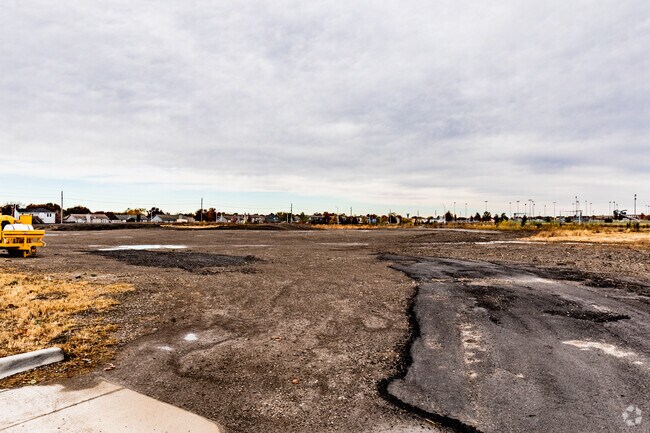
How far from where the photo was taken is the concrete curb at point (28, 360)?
4340 millimetres

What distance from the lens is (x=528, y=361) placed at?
193 inches

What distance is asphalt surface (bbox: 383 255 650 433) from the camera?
141 inches

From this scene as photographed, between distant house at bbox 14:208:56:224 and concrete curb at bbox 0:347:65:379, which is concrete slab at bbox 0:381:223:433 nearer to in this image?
concrete curb at bbox 0:347:65:379

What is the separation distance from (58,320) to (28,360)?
2.08 m

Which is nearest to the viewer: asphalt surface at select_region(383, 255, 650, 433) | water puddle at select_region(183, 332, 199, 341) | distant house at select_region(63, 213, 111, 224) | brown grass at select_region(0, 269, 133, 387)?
asphalt surface at select_region(383, 255, 650, 433)

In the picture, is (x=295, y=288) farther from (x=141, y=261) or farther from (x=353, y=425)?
(x=141, y=261)

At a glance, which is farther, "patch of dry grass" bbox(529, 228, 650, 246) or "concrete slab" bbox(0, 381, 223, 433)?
"patch of dry grass" bbox(529, 228, 650, 246)

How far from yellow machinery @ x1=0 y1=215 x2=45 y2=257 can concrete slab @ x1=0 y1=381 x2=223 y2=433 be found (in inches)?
602

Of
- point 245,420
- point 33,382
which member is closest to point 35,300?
point 33,382

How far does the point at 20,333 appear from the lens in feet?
18.4

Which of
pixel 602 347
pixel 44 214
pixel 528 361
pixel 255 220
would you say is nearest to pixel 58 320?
pixel 528 361

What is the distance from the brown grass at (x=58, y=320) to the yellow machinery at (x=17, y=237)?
282 inches

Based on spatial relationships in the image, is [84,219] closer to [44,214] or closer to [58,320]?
[44,214]

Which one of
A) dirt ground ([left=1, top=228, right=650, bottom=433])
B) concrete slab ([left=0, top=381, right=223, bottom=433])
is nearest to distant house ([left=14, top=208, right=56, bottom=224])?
dirt ground ([left=1, top=228, right=650, bottom=433])
